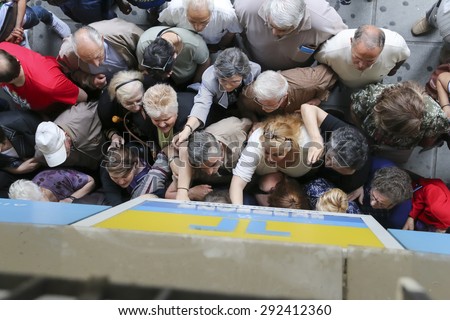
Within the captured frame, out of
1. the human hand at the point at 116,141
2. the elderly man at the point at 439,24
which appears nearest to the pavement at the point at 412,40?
the elderly man at the point at 439,24

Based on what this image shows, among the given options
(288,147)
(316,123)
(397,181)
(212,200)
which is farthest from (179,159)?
(397,181)

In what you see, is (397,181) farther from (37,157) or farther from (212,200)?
(37,157)

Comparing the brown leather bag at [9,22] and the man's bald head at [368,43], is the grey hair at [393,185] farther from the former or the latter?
the brown leather bag at [9,22]

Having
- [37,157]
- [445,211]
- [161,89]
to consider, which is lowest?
[445,211]

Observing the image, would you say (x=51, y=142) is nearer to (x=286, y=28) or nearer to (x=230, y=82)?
(x=230, y=82)

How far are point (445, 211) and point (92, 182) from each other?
234 cm

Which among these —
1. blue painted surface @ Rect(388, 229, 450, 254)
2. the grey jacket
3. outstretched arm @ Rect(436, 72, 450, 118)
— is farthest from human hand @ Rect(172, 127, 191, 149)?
outstretched arm @ Rect(436, 72, 450, 118)

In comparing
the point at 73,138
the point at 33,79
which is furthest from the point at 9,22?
the point at 73,138

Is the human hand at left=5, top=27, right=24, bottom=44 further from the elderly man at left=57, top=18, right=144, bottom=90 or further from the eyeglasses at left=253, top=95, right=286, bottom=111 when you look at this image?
the eyeglasses at left=253, top=95, right=286, bottom=111

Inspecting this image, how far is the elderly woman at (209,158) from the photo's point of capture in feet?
7.44

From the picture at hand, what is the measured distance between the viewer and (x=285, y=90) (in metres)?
2.31

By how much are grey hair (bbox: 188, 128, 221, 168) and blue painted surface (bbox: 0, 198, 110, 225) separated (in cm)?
82

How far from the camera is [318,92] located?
2543 mm

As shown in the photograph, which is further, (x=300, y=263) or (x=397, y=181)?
(x=397, y=181)
